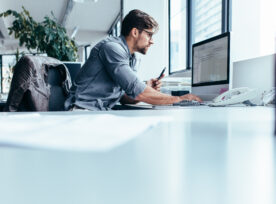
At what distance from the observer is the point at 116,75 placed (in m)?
1.57

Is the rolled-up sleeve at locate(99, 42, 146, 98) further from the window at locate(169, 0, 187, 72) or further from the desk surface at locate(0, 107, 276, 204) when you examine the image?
the window at locate(169, 0, 187, 72)

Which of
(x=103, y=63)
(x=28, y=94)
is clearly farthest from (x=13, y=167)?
(x=103, y=63)

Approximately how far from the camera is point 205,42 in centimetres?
179

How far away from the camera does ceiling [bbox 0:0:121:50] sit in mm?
5718

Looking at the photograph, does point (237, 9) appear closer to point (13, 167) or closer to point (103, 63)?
point (103, 63)

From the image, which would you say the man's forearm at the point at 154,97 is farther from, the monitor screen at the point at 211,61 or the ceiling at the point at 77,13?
the ceiling at the point at 77,13

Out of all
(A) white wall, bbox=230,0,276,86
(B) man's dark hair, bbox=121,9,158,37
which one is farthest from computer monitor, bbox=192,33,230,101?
(B) man's dark hair, bbox=121,9,158,37

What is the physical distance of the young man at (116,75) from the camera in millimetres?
1559

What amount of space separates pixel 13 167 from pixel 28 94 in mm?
1427

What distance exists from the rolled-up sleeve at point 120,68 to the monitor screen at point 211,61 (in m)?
0.43

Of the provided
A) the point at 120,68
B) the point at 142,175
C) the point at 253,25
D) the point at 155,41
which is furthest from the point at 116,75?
the point at 155,41

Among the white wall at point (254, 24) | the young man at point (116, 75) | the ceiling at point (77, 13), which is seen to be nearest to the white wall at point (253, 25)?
the white wall at point (254, 24)

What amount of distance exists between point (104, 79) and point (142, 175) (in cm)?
157

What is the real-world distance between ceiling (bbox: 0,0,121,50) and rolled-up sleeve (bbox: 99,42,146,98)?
3.46m
